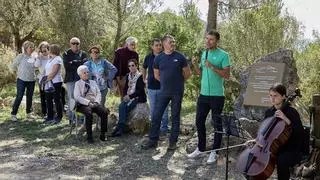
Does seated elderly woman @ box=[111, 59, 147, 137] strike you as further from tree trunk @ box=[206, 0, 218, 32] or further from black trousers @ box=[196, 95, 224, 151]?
tree trunk @ box=[206, 0, 218, 32]

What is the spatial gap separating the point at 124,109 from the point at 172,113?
5.36 feet

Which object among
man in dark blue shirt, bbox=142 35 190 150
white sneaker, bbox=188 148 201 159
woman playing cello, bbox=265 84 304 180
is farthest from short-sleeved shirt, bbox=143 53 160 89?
woman playing cello, bbox=265 84 304 180

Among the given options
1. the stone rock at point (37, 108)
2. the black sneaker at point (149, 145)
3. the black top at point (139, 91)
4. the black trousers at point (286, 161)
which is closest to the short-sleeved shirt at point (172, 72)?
the black sneaker at point (149, 145)

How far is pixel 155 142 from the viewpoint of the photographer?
27.2 feet

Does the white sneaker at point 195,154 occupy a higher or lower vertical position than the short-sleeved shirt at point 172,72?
lower

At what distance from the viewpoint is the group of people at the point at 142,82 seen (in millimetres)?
7211

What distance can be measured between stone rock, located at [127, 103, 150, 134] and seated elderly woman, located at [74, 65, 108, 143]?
559 millimetres

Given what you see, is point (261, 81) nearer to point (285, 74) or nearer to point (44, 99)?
point (285, 74)

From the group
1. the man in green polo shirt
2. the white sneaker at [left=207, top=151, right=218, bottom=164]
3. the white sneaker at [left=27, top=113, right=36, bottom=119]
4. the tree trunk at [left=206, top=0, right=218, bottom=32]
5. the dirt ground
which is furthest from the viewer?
the tree trunk at [left=206, top=0, right=218, bottom=32]

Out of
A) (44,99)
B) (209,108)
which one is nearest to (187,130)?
(209,108)

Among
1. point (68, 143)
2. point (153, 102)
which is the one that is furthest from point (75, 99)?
point (153, 102)

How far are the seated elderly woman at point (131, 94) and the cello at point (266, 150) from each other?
13.4 feet

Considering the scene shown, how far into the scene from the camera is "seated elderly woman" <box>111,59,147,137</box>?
9.29 metres

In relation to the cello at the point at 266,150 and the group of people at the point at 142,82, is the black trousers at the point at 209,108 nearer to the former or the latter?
the group of people at the point at 142,82
